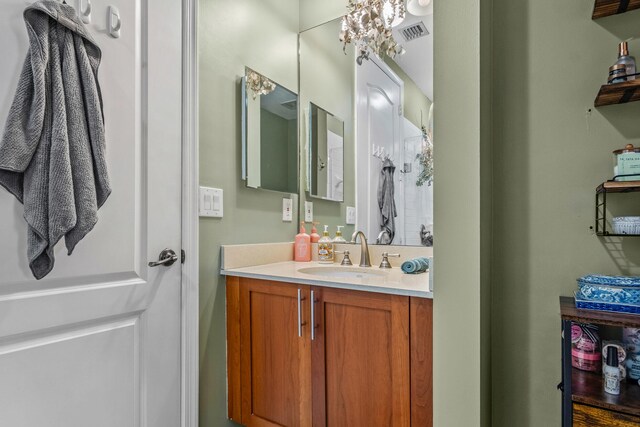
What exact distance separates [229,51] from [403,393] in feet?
5.27

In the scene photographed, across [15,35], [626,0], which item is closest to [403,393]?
[626,0]

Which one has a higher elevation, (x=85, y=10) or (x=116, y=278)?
(x=85, y=10)

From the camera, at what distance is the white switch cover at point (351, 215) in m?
1.90

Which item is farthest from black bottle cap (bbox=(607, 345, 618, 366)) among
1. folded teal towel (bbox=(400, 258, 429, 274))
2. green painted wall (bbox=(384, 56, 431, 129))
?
green painted wall (bbox=(384, 56, 431, 129))

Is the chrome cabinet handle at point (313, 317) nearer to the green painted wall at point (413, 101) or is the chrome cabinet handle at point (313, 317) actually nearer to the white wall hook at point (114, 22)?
the green painted wall at point (413, 101)

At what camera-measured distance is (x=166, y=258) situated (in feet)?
4.40

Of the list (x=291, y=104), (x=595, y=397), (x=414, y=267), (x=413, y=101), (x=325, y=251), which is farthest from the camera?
(x=291, y=104)

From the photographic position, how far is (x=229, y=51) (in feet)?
5.32

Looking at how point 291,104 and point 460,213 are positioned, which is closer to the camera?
point 460,213

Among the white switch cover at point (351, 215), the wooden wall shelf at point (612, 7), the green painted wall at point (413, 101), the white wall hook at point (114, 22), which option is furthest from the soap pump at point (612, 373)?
the white wall hook at point (114, 22)

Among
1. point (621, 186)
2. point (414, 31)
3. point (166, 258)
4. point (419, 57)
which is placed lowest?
point (166, 258)

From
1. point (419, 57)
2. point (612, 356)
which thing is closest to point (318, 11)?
point (419, 57)

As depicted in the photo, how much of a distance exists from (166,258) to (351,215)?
984 millimetres

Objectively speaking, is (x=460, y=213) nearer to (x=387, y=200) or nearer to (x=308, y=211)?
(x=387, y=200)
